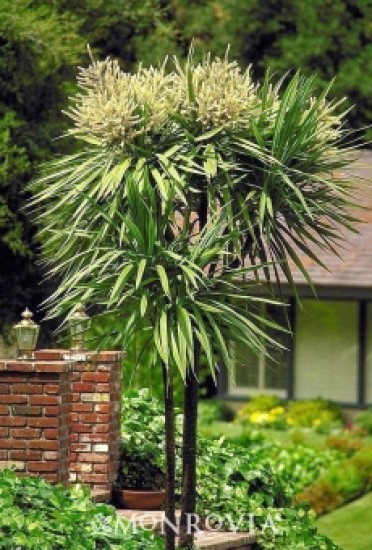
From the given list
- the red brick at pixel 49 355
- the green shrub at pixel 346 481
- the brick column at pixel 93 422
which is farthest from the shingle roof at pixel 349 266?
the brick column at pixel 93 422

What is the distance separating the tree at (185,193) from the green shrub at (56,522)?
1.65 ft

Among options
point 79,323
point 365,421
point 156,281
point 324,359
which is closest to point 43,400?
point 79,323

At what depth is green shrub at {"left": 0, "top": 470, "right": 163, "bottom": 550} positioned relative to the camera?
28.7ft

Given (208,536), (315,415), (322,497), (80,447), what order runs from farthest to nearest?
1. (315,415)
2. (322,497)
3. (80,447)
4. (208,536)

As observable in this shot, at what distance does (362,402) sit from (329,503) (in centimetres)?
767

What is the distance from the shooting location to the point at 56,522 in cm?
910

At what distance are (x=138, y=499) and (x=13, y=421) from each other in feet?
4.72

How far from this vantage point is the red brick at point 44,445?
10.6m

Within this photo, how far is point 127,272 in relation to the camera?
9805 mm

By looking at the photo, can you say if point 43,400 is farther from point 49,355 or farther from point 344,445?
point 344,445

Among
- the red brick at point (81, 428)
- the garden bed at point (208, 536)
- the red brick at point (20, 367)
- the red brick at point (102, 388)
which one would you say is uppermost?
the red brick at point (20, 367)

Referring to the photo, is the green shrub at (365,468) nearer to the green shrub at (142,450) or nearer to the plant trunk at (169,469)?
the green shrub at (142,450)

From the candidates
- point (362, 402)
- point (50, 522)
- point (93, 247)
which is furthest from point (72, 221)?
point (362, 402)

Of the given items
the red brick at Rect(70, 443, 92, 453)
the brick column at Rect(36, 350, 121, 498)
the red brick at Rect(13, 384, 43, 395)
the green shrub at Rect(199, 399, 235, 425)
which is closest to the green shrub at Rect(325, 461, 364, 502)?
the green shrub at Rect(199, 399, 235, 425)
